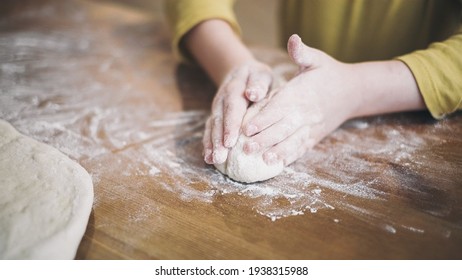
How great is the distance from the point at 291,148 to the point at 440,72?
377 millimetres

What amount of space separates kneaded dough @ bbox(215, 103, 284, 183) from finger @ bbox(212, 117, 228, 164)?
12 millimetres

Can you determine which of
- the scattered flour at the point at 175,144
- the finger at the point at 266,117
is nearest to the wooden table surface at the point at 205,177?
the scattered flour at the point at 175,144

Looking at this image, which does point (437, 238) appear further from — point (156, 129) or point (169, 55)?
point (169, 55)

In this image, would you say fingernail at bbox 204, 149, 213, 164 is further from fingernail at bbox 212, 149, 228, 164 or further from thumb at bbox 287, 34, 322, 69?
thumb at bbox 287, 34, 322, 69

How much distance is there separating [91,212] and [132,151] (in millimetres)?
200

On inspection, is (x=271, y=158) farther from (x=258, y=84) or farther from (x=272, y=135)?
(x=258, y=84)

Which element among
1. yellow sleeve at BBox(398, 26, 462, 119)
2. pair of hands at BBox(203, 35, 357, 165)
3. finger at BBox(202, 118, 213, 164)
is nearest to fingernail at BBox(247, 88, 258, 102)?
pair of hands at BBox(203, 35, 357, 165)

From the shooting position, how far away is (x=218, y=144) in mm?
733

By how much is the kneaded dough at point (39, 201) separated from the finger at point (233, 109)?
0.88 ft

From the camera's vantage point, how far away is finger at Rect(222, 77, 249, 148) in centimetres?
73

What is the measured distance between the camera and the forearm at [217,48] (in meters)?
0.97

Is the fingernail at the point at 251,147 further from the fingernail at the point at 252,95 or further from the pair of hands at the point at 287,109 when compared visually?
the fingernail at the point at 252,95

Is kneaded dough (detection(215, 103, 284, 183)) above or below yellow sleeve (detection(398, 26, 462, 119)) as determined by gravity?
below

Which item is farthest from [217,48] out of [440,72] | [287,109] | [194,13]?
[440,72]
